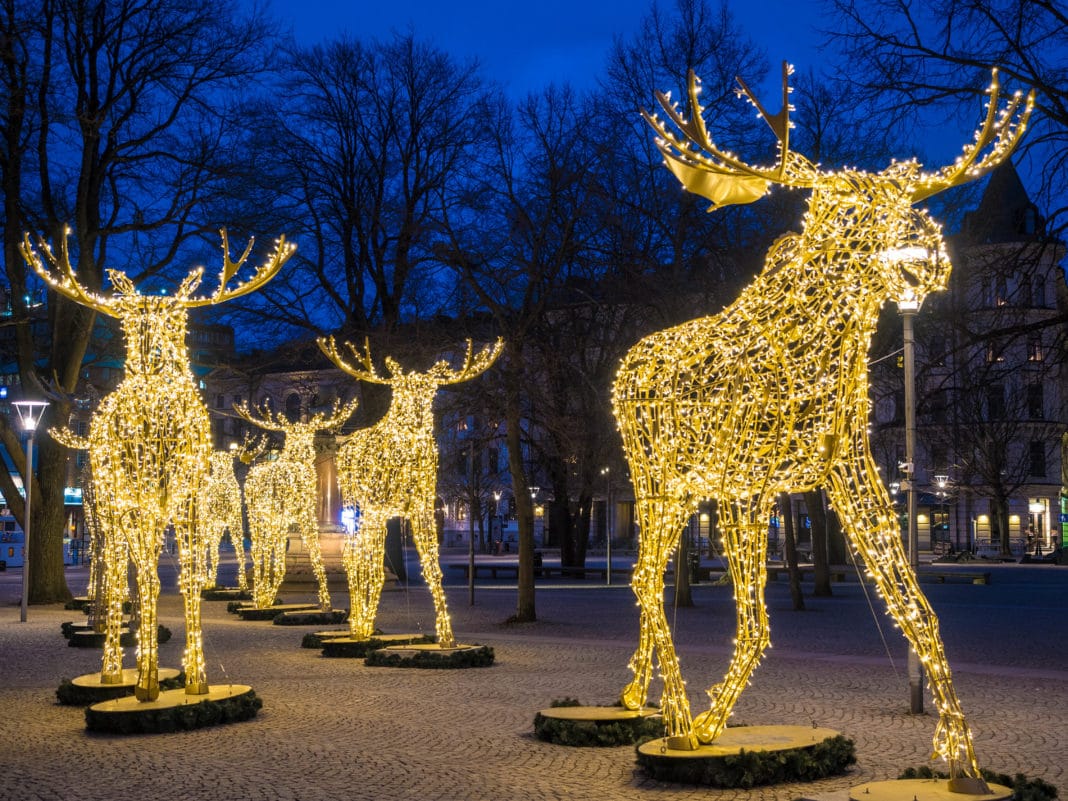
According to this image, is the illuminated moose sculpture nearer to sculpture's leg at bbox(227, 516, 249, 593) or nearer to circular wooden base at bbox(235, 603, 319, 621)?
circular wooden base at bbox(235, 603, 319, 621)

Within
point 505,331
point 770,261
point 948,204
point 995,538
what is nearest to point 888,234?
point 770,261

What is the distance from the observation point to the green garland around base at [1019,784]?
7.19 metres

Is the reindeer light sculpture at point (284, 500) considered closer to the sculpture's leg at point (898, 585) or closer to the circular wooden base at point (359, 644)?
the circular wooden base at point (359, 644)

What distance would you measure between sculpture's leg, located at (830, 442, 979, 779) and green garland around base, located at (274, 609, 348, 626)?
15.0 m

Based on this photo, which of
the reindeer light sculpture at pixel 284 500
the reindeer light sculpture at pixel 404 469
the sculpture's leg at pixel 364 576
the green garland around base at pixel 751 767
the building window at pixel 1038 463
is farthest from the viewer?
the building window at pixel 1038 463

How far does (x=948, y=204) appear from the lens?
1691 cm

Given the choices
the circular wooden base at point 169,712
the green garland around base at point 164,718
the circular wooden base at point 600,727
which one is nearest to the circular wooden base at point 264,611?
the circular wooden base at point 169,712

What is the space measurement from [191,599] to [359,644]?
212 inches

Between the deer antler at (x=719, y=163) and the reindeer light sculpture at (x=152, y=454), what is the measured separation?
524cm

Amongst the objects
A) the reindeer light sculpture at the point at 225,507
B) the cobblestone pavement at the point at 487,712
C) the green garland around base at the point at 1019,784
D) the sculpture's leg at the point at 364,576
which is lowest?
the cobblestone pavement at the point at 487,712

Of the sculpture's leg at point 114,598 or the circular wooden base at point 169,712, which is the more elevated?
the sculpture's leg at point 114,598

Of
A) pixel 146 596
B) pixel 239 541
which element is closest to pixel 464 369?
pixel 146 596

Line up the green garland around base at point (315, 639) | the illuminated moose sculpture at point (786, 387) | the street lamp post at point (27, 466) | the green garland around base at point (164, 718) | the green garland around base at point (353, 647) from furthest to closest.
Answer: the street lamp post at point (27, 466)
the green garland around base at point (315, 639)
the green garland around base at point (353, 647)
the green garland around base at point (164, 718)
the illuminated moose sculpture at point (786, 387)

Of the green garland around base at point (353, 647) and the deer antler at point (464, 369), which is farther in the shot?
the green garland around base at point (353, 647)
